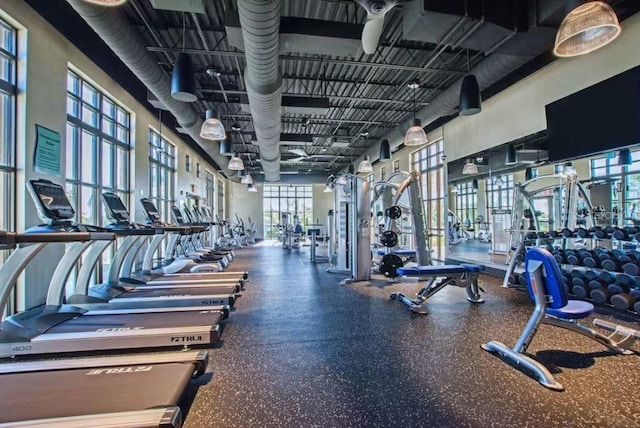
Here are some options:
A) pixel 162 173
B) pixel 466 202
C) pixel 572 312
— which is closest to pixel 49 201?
pixel 572 312

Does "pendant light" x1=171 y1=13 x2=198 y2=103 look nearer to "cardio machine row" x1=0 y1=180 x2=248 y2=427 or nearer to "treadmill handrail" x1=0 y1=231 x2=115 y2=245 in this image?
"cardio machine row" x1=0 y1=180 x2=248 y2=427

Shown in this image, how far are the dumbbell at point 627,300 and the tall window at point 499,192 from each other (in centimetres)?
348

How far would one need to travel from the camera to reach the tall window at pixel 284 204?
67.2 ft

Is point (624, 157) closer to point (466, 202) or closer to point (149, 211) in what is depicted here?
point (466, 202)

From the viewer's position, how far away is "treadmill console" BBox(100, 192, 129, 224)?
4016mm

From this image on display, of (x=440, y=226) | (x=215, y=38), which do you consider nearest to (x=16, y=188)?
(x=215, y=38)

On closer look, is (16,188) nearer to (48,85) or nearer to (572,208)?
(48,85)

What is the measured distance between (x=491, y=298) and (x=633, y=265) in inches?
61.9

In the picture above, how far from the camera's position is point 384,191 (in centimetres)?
664

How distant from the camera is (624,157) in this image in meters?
4.48

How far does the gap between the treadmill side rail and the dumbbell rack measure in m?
4.64

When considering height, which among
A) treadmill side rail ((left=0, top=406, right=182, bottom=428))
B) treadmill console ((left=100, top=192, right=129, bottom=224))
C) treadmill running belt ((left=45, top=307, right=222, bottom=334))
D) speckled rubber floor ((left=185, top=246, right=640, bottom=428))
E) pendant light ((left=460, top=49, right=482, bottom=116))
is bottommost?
speckled rubber floor ((left=185, top=246, right=640, bottom=428))

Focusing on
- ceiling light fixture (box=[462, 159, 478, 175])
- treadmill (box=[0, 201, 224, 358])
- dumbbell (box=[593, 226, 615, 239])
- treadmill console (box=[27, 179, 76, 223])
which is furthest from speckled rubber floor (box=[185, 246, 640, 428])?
ceiling light fixture (box=[462, 159, 478, 175])

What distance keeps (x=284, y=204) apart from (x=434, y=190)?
12.4 m
